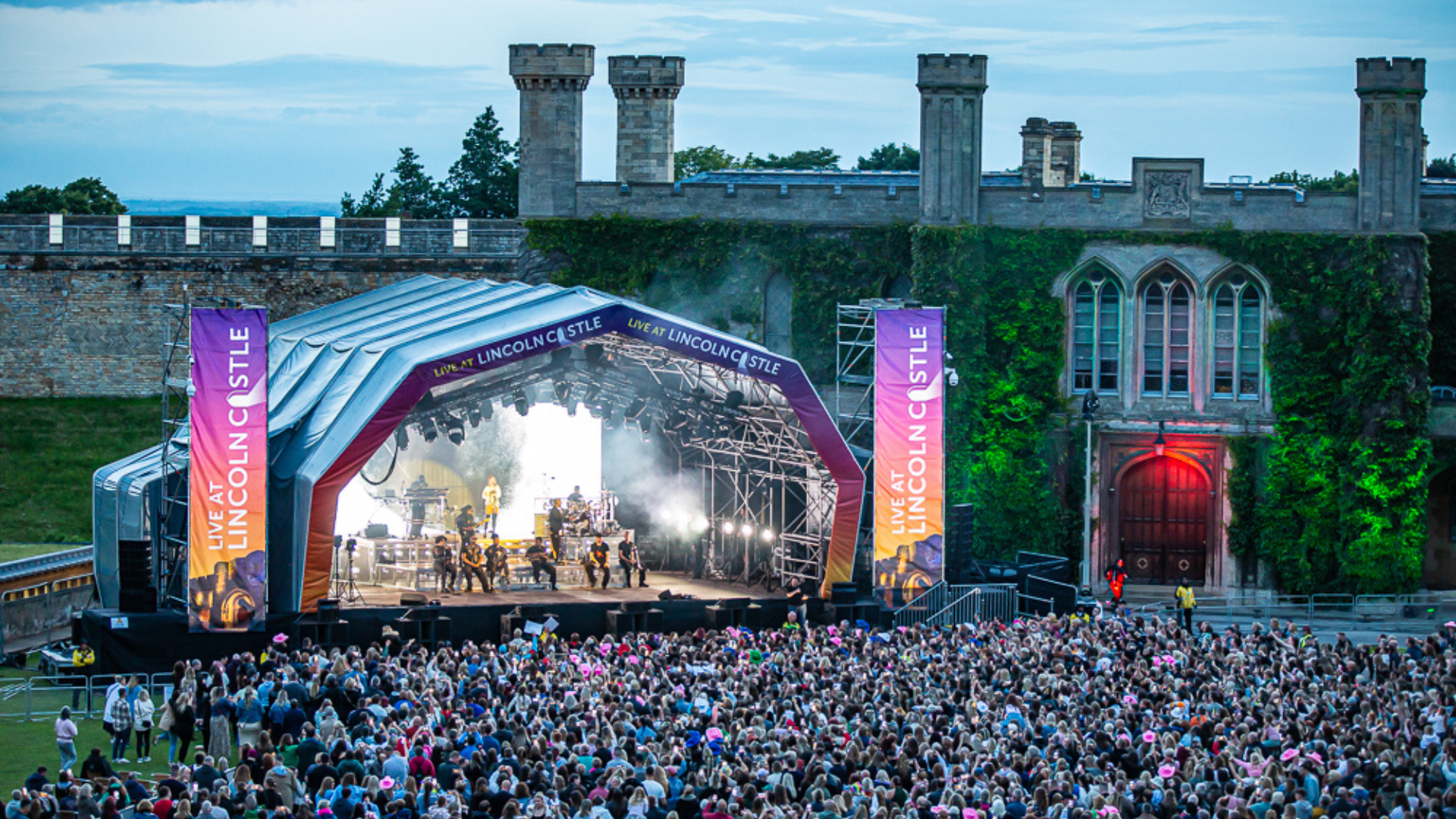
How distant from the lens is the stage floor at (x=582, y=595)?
3091 cm

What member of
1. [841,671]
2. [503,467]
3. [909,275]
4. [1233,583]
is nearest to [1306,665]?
[841,671]

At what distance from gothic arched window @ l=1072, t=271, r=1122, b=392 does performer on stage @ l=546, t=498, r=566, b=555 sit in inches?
458

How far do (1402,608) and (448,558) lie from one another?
18.6 metres

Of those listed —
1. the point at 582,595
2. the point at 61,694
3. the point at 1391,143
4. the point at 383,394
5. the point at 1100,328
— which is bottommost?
the point at 61,694

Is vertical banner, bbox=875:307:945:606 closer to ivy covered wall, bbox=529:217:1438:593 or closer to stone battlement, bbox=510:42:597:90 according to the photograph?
ivy covered wall, bbox=529:217:1438:593

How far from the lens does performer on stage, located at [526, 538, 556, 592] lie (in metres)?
32.9

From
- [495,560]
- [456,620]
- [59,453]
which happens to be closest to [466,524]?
[495,560]

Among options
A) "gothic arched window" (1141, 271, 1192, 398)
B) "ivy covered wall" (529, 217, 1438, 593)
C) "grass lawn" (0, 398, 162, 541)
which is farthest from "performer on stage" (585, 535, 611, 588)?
"grass lawn" (0, 398, 162, 541)

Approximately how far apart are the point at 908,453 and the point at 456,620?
8.40m

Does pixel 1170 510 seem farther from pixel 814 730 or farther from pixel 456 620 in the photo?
pixel 814 730

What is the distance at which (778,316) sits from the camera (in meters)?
38.6

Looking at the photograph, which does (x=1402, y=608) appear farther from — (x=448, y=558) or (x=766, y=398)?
(x=448, y=558)

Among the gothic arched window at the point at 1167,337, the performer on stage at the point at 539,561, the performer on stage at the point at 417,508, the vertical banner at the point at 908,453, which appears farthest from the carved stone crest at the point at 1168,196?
the performer on stage at the point at 417,508

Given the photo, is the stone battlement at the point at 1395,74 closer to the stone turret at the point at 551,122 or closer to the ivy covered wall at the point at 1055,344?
the ivy covered wall at the point at 1055,344
